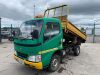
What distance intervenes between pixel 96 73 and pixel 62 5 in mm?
3836

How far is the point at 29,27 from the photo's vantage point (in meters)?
6.13

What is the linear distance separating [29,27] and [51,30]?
953mm

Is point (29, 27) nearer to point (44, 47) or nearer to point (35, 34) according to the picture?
point (35, 34)

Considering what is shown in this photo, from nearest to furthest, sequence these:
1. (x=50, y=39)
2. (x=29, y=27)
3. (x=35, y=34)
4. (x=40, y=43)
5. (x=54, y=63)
Answer: (x=35, y=34) → (x=40, y=43) → (x=50, y=39) → (x=29, y=27) → (x=54, y=63)

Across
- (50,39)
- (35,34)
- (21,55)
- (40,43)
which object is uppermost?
(35,34)

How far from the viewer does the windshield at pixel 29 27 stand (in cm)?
577

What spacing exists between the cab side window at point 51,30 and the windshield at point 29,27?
0.32 metres

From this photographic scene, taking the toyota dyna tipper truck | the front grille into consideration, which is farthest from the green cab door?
the front grille

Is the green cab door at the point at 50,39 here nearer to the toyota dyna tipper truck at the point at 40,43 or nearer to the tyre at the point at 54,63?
the toyota dyna tipper truck at the point at 40,43

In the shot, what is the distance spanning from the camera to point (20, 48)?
6.00 meters

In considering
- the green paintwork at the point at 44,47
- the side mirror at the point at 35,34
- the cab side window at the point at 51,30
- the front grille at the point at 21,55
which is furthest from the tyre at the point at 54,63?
the side mirror at the point at 35,34

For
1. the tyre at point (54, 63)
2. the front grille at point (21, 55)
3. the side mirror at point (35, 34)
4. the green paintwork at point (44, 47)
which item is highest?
the side mirror at point (35, 34)

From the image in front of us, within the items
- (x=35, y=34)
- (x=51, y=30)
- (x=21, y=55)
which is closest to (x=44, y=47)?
(x=35, y=34)

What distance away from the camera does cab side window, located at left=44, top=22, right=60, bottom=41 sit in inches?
229
